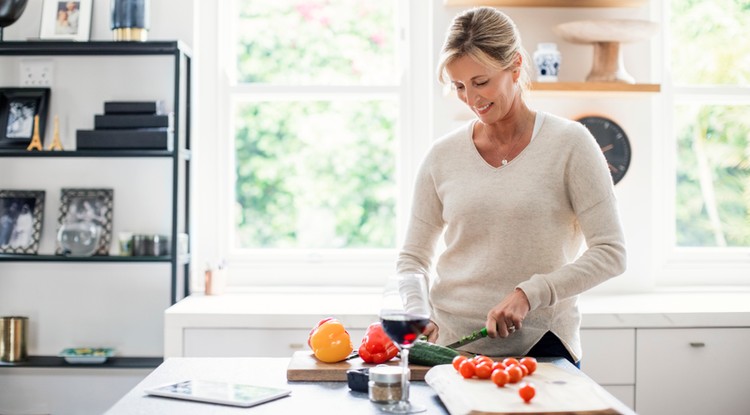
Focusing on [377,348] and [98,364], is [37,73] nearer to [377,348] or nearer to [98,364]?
→ [98,364]

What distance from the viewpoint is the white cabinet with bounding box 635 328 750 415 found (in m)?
3.10

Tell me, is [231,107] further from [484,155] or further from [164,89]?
[484,155]

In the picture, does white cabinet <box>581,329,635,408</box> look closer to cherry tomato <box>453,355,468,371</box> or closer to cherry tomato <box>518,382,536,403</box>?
cherry tomato <box>453,355,468,371</box>

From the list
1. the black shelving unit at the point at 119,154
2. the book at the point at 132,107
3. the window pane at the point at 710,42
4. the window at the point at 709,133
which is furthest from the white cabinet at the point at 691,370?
the book at the point at 132,107

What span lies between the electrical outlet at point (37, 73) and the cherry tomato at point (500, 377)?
8.99 feet

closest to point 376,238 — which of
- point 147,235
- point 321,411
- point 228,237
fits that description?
point 228,237

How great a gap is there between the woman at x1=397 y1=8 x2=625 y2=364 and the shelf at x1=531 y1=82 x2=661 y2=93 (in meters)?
1.26

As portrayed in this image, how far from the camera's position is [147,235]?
3.48 m

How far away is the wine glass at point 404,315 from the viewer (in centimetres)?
142

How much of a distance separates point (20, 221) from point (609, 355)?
7.66ft

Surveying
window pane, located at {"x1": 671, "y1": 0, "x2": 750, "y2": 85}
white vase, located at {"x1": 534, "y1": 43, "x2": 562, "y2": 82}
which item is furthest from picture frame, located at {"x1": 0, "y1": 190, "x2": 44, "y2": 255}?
window pane, located at {"x1": 671, "y1": 0, "x2": 750, "y2": 85}

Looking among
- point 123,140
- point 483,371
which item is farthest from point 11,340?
point 483,371

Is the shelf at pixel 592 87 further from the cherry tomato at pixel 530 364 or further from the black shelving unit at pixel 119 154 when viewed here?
the cherry tomato at pixel 530 364

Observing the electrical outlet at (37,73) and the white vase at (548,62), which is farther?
the electrical outlet at (37,73)
